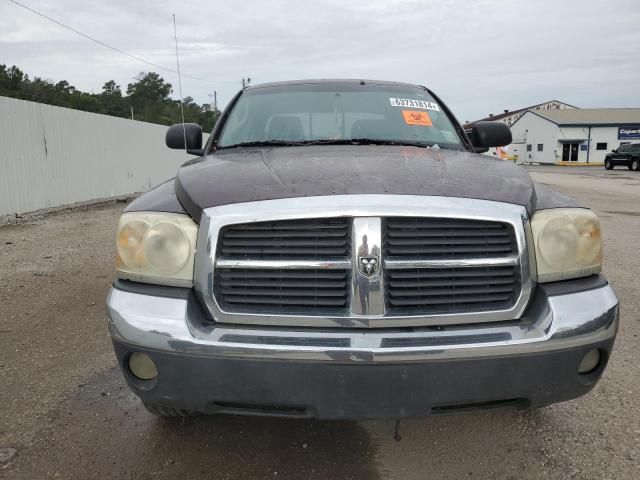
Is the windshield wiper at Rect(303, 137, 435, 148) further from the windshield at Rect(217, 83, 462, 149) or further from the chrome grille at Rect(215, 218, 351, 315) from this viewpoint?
the chrome grille at Rect(215, 218, 351, 315)

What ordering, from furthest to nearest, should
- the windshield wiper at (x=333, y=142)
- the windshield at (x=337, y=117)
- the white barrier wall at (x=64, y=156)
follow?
the white barrier wall at (x=64, y=156) < the windshield at (x=337, y=117) < the windshield wiper at (x=333, y=142)

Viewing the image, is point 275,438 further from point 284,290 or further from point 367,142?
point 367,142

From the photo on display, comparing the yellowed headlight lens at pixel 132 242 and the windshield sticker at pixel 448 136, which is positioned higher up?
the windshield sticker at pixel 448 136

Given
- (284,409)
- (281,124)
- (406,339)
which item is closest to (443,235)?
(406,339)

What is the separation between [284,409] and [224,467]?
0.57 meters

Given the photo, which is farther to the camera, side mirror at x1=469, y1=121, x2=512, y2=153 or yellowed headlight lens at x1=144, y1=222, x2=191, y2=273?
side mirror at x1=469, y1=121, x2=512, y2=153

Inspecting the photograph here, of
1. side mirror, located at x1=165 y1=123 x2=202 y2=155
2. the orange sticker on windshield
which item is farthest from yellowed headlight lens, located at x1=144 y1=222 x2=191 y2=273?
the orange sticker on windshield

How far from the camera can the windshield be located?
114 inches

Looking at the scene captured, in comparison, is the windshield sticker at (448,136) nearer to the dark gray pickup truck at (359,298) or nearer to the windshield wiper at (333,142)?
the windshield wiper at (333,142)

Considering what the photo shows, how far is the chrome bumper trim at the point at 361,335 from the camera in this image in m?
1.60

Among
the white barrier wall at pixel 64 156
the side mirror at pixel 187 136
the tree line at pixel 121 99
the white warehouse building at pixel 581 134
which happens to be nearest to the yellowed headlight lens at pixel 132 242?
the side mirror at pixel 187 136

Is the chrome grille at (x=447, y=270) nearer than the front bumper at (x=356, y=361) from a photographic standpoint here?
No

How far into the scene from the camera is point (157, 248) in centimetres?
180

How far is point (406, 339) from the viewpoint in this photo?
5.41 feet
